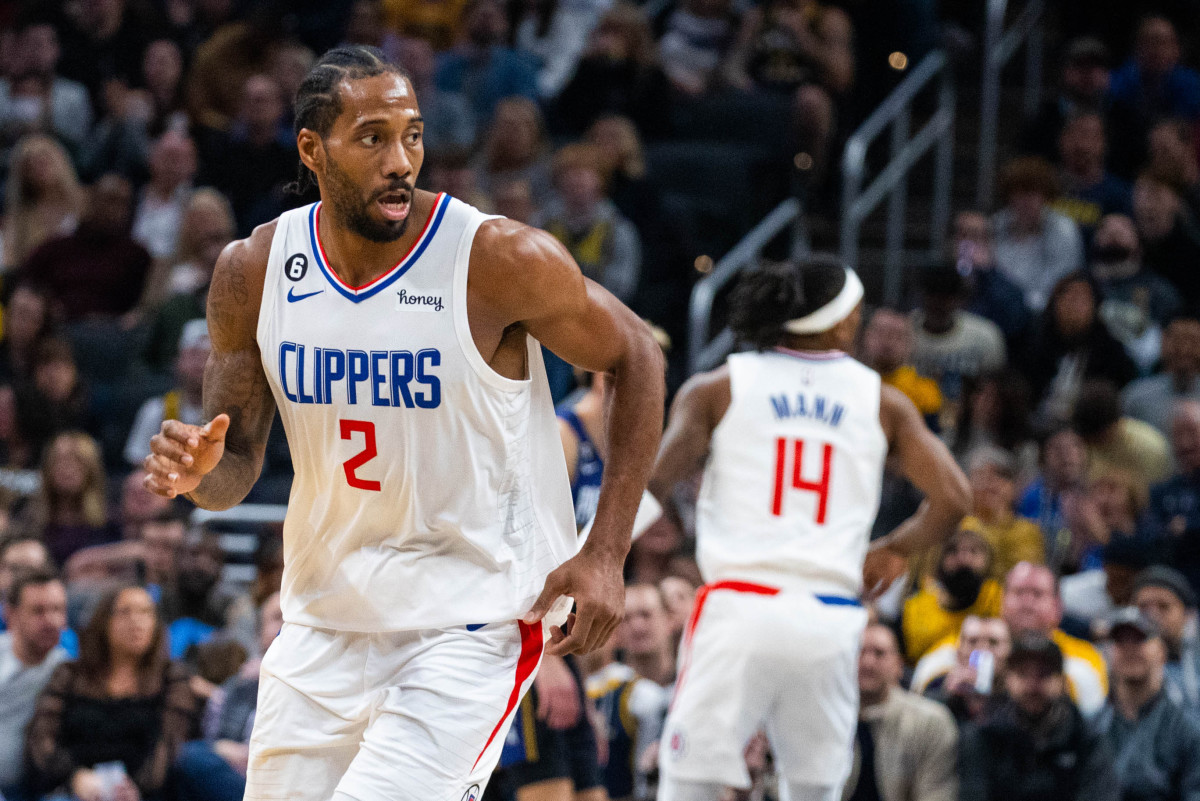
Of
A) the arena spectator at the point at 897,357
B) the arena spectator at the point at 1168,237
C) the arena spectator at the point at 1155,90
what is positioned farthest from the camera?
the arena spectator at the point at 1155,90

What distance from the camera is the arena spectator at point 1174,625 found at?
7449 millimetres

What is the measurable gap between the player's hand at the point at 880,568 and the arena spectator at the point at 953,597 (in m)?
2.11

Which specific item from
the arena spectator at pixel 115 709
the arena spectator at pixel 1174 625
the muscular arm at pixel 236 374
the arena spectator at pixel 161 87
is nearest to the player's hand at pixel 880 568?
the arena spectator at pixel 1174 625

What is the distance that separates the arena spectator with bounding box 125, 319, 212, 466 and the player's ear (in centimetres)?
634

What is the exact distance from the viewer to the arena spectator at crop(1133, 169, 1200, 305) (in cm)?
977

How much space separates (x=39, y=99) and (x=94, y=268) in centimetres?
178

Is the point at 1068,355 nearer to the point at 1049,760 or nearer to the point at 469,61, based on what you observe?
the point at 1049,760

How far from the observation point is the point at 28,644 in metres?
7.43

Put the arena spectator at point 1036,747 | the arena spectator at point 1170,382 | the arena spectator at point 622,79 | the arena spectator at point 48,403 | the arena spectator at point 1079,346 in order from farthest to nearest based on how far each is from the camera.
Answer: the arena spectator at point 622,79 → the arena spectator at point 48,403 → the arena spectator at point 1079,346 → the arena spectator at point 1170,382 → the arena spectator at point 1036,747

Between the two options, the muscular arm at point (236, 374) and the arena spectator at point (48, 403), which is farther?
the arena spectator at point (48, 403)

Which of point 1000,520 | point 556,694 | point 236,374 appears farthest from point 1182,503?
point 236,374

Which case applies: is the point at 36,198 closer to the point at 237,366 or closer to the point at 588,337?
the point at 237,366

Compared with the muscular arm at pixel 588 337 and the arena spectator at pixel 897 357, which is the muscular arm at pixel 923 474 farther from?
the arena spectator at pixel 897 357

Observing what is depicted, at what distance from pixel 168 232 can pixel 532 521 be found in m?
8.32
